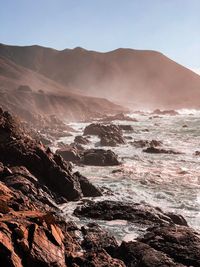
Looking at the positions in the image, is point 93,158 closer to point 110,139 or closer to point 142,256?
point 110,139

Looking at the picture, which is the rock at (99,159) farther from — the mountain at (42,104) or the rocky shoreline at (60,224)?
the mountain at (42,104)

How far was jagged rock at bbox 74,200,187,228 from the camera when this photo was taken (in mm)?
20422

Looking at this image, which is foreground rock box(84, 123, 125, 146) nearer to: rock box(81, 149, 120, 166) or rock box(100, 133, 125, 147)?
rock box(100, 133, 125, 147)

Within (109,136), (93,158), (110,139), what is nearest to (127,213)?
(93,158)

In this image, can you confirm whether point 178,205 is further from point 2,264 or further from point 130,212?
point 2,264

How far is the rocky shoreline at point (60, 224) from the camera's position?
1297 cm

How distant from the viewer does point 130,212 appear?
68.9 feet

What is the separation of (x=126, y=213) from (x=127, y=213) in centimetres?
5

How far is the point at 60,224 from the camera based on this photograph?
16.8 metres

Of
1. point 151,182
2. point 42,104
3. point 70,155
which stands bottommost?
point 151,182

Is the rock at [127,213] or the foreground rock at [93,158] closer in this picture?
the rock at [127,213]

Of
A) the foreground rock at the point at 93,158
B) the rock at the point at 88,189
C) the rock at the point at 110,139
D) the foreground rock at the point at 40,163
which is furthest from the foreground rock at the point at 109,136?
the foreground rock at the point at 40,163

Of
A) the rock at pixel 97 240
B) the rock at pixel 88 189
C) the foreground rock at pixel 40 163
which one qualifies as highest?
the foreground rock at pixel 40 163

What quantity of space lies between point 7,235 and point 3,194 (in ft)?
14.2
